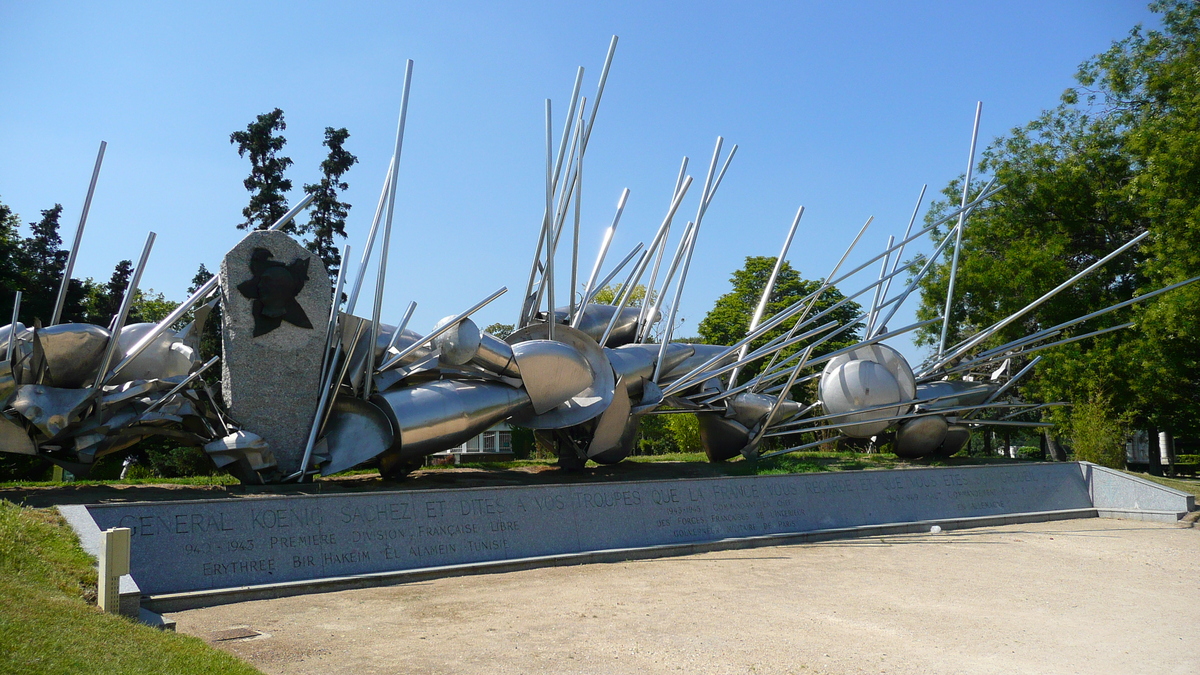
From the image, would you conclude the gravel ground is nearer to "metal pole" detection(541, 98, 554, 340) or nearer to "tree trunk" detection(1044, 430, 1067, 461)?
"metal pole" detection(541, 98, 554, 340)

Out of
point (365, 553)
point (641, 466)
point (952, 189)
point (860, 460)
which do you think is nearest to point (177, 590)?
point (365, 553)

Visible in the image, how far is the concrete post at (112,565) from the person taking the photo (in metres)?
6.80

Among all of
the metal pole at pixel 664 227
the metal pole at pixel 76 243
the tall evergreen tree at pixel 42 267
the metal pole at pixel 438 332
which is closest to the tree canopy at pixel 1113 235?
the metal pole at pixel 664 227

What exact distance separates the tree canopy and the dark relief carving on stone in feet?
60.7

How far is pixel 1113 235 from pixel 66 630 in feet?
94.7

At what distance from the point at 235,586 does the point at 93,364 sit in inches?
185

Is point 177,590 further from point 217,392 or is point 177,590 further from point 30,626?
point 217,392

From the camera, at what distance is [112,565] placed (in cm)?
680

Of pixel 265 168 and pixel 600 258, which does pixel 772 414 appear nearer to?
pixel 600 258

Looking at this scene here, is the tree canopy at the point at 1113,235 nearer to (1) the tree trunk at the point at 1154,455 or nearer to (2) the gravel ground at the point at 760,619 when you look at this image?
(1) the tree trunk at the point at 1154,455

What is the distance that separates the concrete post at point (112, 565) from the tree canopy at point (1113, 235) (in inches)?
845

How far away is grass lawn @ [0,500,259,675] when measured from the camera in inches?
203

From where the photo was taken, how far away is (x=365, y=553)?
970 centimetres

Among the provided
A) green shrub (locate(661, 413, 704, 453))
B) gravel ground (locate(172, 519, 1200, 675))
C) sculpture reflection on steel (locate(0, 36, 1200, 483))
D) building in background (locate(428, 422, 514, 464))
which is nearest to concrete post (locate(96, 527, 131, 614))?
gravel ground (locate(172, 519, 1200, 675))
